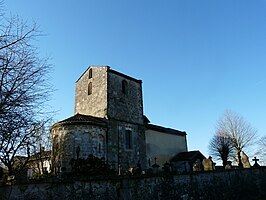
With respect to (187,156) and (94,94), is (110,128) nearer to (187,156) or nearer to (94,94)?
(94,94)

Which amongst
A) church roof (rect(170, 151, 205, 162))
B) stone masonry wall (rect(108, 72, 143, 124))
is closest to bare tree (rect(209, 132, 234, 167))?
church roof (rect(170, 151, 205, 162))

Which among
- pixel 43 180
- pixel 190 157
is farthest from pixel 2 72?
pixel 190 157

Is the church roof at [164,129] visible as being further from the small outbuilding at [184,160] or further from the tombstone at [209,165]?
the tombstone at [209,165]

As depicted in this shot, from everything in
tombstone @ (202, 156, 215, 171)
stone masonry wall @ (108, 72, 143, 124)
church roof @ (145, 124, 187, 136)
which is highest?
stone masonry wall @ (108, 72, 143, 124)

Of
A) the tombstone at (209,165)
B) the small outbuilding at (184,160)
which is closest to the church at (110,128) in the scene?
the small outbuilding at (184,160)

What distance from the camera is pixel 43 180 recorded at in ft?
33.2

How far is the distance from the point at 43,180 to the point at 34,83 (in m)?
3.88

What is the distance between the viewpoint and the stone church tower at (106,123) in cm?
2012

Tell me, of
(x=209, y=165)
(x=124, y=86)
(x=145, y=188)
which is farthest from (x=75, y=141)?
(x=209, y=165)

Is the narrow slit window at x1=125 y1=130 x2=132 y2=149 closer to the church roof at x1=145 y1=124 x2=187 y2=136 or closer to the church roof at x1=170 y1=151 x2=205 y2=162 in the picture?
the church roof at x1=145 y1=124 x2=187 y2=136

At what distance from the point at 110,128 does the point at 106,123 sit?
1.99ft

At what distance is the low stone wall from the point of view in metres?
10.1

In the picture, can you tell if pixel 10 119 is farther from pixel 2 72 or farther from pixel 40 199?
pixel 40 199

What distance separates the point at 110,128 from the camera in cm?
2244
